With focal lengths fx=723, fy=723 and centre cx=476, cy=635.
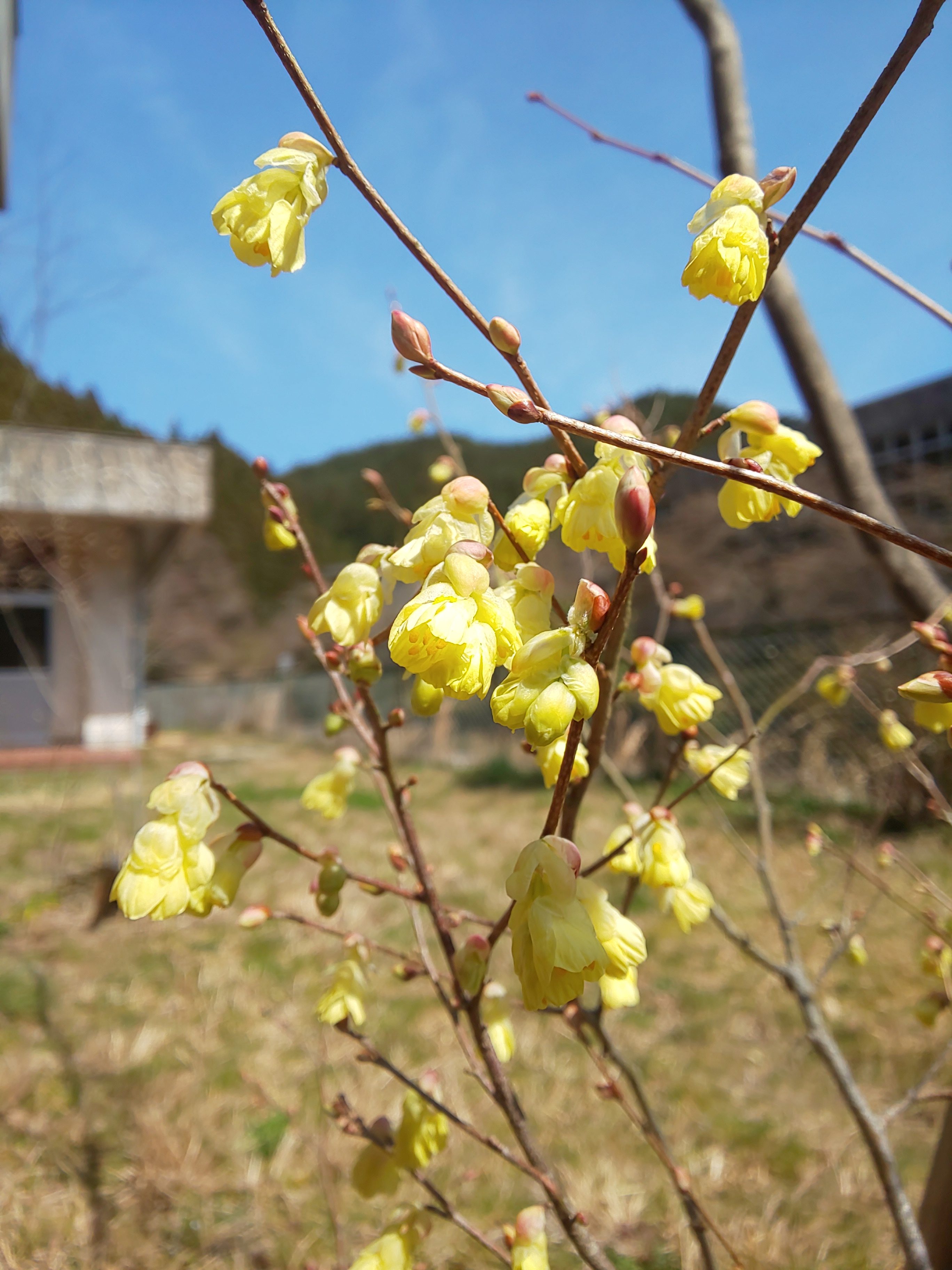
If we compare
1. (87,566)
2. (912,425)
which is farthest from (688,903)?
(87,566)

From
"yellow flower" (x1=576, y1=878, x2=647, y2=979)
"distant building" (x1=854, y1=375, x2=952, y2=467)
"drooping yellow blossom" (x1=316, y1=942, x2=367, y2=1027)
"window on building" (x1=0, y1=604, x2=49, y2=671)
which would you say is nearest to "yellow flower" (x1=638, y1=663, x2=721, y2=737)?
"yellow flower" (x1=576, y1=878, x2=647, y2=979)

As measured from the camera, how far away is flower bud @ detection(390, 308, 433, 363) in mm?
436

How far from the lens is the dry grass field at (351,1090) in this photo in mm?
1371

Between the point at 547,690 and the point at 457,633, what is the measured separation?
6 cm

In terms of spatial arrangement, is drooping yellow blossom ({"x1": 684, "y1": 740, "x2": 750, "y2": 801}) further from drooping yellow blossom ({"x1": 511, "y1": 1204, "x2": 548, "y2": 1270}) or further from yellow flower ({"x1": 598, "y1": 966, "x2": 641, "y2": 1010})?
drooping yellow blossom ({"x1": 511, "y1": 1204, "x2": 548, "y2": 1270})

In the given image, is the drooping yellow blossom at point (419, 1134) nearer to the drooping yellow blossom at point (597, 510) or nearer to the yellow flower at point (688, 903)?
the yellow flower at point (688, 903)

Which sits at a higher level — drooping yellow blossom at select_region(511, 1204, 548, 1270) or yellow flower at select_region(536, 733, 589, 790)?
yellow flower at select_region(536, 733, 589, 790)

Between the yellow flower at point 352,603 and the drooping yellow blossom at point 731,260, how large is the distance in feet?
0.94

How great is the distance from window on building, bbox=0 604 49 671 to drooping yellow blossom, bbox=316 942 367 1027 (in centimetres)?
754

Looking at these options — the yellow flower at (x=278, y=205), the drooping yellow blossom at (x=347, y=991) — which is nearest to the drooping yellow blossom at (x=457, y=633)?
the yellow flower at (x=278, y=205)

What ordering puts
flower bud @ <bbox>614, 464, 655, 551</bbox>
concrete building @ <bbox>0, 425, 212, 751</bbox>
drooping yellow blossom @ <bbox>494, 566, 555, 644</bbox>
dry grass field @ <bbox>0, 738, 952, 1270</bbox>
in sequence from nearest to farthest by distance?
flower bud @ <bbox>614, 464, 655, 551</bbox> → drooping yellow blossom @ <bbox>494, 566, 555, 644</bbox> → dry grass field @ <bbox>0, 738, 952, 1270</bbox> → concrete building @ <bbox>0, 425, 212, 751</bbox>

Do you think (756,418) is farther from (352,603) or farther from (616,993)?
(616,993)

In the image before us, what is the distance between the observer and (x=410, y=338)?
0.44m

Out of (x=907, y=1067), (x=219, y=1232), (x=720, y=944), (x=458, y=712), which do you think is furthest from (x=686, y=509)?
(x=219, y=1232)
